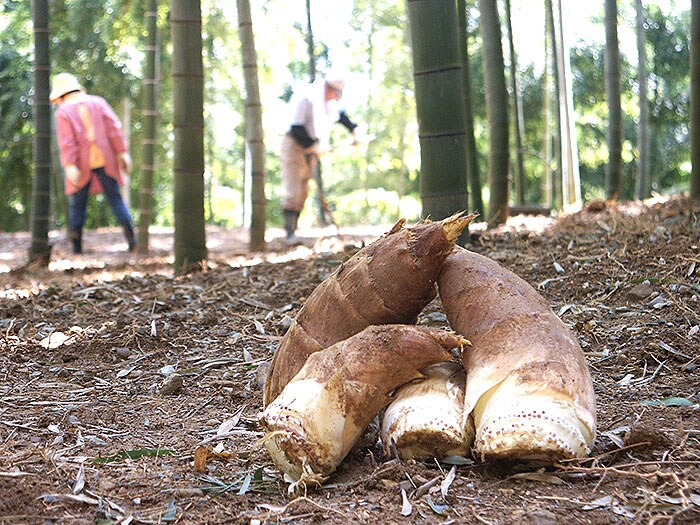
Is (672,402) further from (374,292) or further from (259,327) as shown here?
(259,327)

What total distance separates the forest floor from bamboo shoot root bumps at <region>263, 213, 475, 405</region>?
262 mm

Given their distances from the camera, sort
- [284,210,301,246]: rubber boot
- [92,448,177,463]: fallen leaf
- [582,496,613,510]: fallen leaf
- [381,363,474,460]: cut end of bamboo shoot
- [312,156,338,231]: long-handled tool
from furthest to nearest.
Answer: [284,210,301,246]: rubber boot
[312,156,338,231]: long-handled tool
[92,448,177,463]: fallen leaf
[381,363,474,460]: cut end of bamboo shoot
[582,496,613,510]: fallen leaf

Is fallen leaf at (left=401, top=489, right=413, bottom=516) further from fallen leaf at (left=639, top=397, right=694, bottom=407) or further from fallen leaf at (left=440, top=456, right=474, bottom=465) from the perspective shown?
fallen leaf at (left=639, top=397, right=694, bottom=407)

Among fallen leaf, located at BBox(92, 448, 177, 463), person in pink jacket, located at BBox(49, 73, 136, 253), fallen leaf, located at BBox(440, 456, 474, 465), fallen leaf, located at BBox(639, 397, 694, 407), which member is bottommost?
fallen leaf, located at BBox(440, 456, 474, 465)

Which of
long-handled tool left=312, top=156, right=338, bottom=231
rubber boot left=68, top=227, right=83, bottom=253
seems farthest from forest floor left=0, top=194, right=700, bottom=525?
rubber boot left=68, top=227, right=83, bottom=253

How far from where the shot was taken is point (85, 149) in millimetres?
7398

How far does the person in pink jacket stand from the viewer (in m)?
7.32

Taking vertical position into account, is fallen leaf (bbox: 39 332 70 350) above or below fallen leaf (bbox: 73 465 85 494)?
above

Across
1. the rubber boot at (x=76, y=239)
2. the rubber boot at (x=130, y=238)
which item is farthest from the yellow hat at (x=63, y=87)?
the rubber boot at (x=130, y=238)

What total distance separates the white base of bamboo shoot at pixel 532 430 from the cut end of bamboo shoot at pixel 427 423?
2.6 inches

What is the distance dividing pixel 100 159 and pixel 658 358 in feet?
19.5

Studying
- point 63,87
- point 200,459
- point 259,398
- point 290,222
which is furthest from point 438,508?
point 63,87

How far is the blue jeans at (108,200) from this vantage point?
7492 mm

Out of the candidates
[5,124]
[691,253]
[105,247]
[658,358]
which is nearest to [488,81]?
[691,253]
